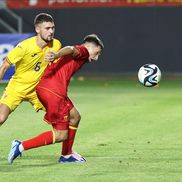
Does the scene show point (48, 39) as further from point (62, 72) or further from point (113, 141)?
point (113, 141)

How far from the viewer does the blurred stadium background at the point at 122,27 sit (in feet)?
95.1

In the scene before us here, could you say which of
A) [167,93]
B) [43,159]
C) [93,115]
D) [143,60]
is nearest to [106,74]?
[143,60]

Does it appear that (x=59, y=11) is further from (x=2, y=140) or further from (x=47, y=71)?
(x=47, y=71)

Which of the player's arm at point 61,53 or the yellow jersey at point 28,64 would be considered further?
the yellow jersey at point 28,64

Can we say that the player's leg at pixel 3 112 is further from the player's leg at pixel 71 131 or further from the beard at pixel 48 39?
the beard at pixel 48 39

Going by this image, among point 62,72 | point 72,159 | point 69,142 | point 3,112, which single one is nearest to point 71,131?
point 69,142

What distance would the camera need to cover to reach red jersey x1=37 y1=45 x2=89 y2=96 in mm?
10695

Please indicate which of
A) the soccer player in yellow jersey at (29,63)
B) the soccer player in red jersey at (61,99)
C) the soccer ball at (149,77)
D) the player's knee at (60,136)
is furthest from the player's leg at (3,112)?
the soccer ball at (149,77)

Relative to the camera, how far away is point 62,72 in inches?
424

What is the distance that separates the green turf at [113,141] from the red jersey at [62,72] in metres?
0.96

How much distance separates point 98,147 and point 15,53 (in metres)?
2.20

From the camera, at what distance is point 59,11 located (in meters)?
29.7

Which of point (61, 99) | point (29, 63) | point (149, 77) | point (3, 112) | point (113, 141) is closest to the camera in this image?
point (61, 99)

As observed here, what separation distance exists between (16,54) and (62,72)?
0.67 metres
